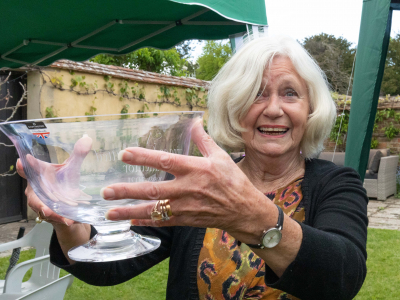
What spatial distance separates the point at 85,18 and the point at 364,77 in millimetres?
2324

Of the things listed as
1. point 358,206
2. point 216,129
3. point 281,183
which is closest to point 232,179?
point 358,206

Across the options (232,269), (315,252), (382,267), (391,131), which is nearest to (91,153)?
(315,252)

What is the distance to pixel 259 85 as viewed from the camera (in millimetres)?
1364

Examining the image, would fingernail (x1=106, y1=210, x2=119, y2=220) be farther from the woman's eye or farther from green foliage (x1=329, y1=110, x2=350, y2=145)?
green foliage (x1=329, y1=110, x2=350, y2=145)

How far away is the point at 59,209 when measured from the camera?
2.05 ft

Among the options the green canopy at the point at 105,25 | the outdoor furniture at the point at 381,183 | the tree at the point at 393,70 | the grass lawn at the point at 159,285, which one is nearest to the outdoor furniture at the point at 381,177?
the outdoor furniture at the point at 381,183

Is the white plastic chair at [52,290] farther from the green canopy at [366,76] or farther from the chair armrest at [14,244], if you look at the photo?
the green canopy at [366,76]

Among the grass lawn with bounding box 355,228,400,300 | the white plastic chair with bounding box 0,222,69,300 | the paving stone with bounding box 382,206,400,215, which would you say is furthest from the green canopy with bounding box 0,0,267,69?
the paving stone with bounding box 382,206,400,215

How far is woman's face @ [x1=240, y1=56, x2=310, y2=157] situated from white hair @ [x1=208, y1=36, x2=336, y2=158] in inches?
1.0

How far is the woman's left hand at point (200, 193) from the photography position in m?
0.53

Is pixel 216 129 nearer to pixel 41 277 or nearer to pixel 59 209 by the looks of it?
pixel 59 209

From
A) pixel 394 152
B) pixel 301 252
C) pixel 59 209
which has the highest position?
pixel 59 209

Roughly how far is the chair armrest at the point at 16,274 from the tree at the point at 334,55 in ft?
83.6

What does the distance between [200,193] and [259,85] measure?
85 centimetres
